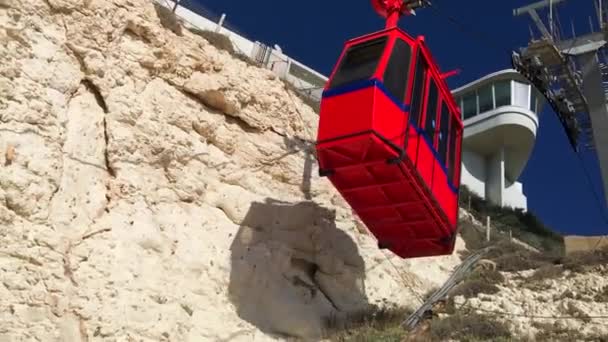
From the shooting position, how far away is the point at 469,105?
37.7 m

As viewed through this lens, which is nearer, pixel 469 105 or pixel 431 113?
pixel 431 113

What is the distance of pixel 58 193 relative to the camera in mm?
8664

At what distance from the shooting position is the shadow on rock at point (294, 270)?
10812 mm

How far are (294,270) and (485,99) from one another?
27.6 m

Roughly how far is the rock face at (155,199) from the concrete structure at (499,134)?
22.3 meters

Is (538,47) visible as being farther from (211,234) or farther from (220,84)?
(211,234)

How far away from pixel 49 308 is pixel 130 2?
6480 millimetres

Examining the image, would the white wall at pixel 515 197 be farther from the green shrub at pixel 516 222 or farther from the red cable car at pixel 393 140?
the red cable car at pixel 393 140

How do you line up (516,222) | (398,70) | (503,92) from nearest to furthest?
(398,70) < (516,222) < (503,92)

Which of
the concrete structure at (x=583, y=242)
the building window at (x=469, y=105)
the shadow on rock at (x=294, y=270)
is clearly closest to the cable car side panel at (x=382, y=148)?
the shadow on rock at (x=294, y=270)

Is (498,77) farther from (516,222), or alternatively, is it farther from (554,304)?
(554,304)

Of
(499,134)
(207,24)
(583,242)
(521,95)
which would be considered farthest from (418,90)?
(521,95)

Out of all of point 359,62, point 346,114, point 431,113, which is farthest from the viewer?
point 431,113

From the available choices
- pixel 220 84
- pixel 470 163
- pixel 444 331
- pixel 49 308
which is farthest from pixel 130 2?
pixel 470 163
